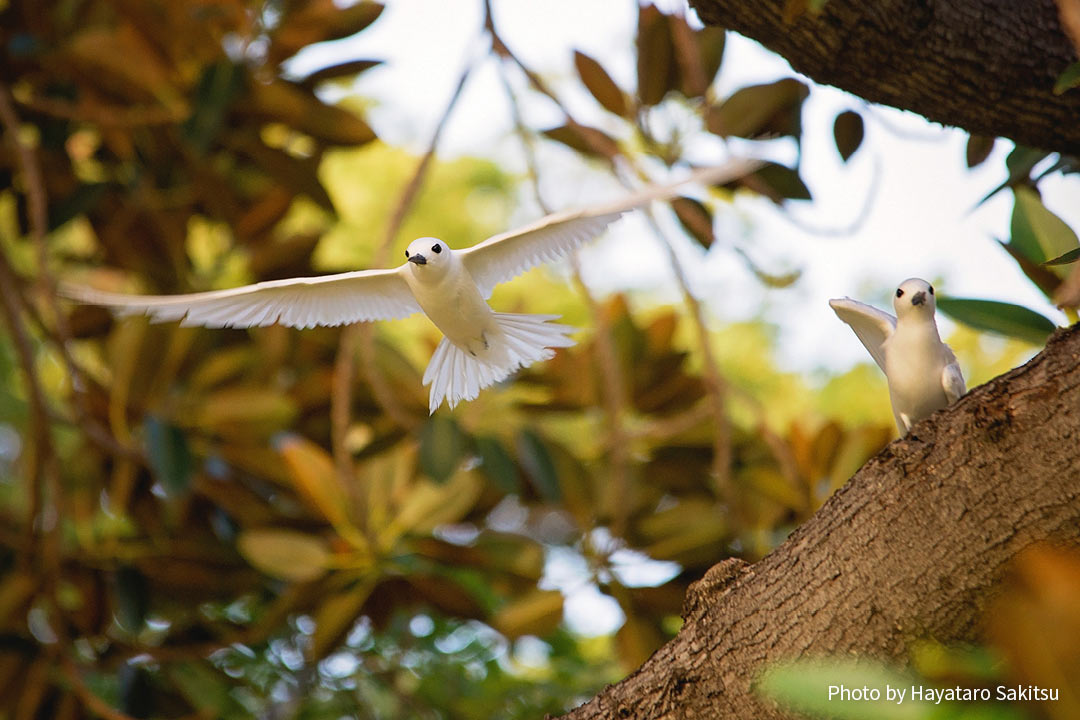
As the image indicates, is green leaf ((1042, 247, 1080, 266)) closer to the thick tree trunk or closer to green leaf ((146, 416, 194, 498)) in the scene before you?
the thick tree trunk

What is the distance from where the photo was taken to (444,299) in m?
1.24

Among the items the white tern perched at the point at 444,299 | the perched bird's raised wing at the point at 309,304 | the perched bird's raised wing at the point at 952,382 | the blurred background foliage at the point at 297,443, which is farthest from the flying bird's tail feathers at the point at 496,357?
the perched bird's raised wing at the point at 952,382

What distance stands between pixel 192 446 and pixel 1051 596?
2596 mm

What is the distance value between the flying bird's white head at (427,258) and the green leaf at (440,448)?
45.8 inches

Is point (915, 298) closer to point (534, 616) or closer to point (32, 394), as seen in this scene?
point (534, 616)

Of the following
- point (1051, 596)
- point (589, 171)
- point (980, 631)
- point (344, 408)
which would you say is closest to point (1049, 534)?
point (980, 631)

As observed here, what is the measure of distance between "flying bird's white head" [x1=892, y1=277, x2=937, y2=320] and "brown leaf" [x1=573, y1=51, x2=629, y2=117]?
1268mm

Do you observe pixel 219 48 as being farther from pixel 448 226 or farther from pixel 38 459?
pixel 448 226

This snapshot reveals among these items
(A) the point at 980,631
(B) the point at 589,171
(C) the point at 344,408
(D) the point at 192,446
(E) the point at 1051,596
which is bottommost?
(E) the point at 1051,596

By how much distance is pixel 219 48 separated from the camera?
9.61ft

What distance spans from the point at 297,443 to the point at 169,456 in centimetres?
32

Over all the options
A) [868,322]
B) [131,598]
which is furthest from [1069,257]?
[131,598]

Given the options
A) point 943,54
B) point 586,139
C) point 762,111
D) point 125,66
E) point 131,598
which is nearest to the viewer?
point 943,54

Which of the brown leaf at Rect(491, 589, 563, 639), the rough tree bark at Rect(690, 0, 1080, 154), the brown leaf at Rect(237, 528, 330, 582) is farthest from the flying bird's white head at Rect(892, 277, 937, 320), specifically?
the brown leaf at Rect(237, 528, 330, 582)
